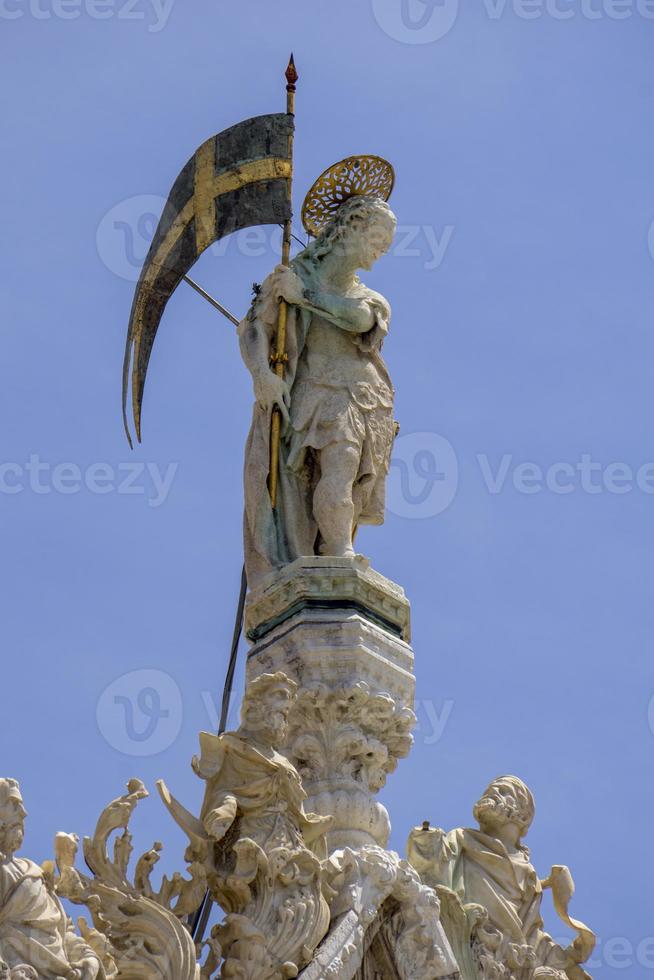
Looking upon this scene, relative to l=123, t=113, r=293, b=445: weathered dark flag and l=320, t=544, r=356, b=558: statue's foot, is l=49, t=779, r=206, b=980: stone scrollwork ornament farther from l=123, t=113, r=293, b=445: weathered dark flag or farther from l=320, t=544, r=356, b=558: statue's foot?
l=123, t=113, r=293, b=445: weathered dark flag

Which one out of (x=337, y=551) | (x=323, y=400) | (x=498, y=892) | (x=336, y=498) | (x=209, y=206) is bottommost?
(x=498, y=892)

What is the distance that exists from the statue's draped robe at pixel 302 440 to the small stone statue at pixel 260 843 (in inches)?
93.8

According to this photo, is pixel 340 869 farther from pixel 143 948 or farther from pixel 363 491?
pixel 363 491

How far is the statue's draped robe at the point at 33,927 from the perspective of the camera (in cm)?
2102

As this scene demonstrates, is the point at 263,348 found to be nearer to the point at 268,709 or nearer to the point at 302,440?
the point at 302,440

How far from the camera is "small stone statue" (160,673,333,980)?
22.5 meters

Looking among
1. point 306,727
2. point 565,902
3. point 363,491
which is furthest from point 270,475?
point 565,902

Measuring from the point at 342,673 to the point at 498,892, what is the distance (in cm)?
206

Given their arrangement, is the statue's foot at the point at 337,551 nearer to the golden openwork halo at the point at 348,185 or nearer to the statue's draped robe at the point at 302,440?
the statue's draped robe at the point at 302,440

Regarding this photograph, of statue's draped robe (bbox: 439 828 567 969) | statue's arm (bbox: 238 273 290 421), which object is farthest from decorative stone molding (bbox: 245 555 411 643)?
statue's draped robe (bbox: 439 828 567 969)

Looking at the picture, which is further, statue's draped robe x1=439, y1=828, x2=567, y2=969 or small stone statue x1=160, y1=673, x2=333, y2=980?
statue's draped robe x1=439, y1=828, x2=567, y2=969

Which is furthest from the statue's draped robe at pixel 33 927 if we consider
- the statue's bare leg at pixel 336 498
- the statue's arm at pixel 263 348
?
the statue's arm at pixel 263 348

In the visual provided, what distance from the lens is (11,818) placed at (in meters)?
21.3

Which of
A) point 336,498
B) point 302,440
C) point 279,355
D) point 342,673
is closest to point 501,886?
point 342,673
